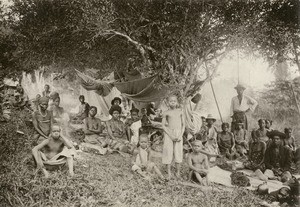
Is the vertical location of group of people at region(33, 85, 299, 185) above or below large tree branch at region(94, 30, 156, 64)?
below

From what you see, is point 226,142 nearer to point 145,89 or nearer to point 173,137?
point 173,137

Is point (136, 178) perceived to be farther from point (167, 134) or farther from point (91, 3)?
point (91, 3)

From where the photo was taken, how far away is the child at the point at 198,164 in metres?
4.65

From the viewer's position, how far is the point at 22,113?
672 centimetres

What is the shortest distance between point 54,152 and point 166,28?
311cm

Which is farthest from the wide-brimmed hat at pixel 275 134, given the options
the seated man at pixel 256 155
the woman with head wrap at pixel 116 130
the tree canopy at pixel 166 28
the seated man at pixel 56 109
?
the seated man at pixel 56 109

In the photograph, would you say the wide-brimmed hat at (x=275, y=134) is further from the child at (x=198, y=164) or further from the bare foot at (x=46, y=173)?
the bare foot at (x=46, y=173)

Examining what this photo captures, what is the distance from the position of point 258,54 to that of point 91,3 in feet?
10.9

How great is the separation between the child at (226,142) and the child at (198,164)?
49.4 inches

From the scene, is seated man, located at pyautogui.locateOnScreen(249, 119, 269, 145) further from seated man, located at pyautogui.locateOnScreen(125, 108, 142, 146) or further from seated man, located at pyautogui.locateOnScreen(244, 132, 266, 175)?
seated man, located at pyautogui.locateOnScreen(125, 108, 142, 146)

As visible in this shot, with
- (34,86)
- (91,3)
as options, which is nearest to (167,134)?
(91,3)

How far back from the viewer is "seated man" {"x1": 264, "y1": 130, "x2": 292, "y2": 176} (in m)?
4.97

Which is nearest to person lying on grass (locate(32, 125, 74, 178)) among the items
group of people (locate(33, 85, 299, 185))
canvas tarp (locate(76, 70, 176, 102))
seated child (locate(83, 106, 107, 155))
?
group of people (locate(33, 85, 299, 185))

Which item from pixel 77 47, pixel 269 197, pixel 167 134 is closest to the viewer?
pixel 269 197
